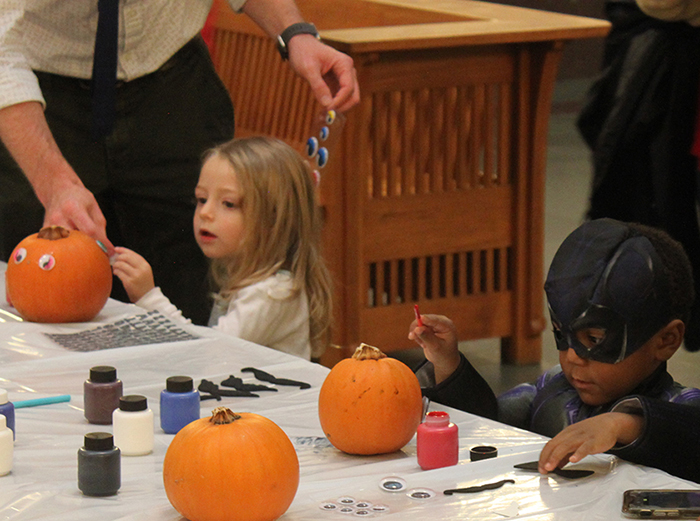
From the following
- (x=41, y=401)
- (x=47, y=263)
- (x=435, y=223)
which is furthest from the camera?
(x=435, y=223)

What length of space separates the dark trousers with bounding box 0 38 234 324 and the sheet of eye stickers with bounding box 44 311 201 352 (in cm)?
67

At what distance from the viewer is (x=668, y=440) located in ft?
4.75

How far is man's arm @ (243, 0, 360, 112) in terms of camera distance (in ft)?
8.35

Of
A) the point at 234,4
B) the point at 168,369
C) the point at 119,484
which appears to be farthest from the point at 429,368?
the point at 234,4

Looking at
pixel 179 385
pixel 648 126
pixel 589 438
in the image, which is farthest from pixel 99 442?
pixel 648 126

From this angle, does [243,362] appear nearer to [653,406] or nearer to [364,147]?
[653,406]

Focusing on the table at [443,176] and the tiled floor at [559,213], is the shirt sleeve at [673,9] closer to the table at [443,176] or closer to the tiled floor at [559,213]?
the table at [443,176]

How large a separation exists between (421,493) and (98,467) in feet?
1.30

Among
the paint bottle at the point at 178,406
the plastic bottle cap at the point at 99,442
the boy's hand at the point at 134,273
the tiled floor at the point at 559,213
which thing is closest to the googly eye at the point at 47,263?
the boy's hand at the point at 134,273

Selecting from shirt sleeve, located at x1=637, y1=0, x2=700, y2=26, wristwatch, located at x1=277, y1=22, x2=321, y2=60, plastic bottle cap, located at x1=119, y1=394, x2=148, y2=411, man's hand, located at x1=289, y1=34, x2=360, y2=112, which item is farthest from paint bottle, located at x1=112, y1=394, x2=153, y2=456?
shirt sleeve, located at x1=637, y1=0, x2=700, y2=26

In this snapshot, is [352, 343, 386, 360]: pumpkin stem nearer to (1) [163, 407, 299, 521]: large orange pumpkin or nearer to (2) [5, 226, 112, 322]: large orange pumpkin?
(1) [163, 407, 299, 521]: large orange pumpkin

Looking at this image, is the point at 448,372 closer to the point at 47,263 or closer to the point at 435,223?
the point at 47,263

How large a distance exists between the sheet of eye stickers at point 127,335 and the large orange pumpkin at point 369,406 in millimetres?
630

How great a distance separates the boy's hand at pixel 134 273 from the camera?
2473 millimetres
